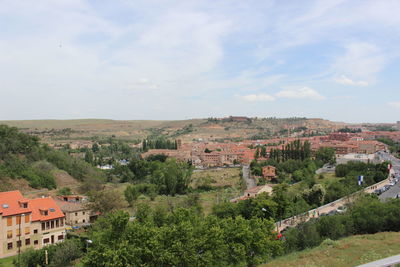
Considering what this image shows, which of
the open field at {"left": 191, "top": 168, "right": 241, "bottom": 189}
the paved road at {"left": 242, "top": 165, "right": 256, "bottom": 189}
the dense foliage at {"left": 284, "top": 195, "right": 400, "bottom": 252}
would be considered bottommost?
the open field at {"left": 191, "top": 168, "right": 241, "bottom": 189}

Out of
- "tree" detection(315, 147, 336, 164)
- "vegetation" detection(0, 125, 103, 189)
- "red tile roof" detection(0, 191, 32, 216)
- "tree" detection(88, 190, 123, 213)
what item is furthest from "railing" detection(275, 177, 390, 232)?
"vegetation" detection(0, 125, 103, 189)

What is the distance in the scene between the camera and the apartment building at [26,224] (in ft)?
90.8

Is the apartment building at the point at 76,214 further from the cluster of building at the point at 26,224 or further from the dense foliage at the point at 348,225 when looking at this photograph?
the dense foliage at the point at 348,225

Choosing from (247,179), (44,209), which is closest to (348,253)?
(44,209)

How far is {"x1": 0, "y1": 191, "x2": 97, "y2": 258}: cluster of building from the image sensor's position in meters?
27.7

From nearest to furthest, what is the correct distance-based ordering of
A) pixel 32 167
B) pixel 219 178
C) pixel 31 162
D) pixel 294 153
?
pixel 32 167 → pixel 31 162 → pixel 219 178 → pixel 294 153

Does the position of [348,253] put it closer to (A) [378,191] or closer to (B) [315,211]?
(B) [315,211]

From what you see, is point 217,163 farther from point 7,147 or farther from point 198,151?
point 7,147

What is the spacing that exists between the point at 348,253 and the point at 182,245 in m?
8.52

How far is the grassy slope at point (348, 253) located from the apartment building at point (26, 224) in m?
20.7

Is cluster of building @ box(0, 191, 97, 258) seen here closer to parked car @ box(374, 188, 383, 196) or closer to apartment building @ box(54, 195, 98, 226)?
apartment building @ box(54, 195, 98, 226)

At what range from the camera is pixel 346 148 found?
105500mm

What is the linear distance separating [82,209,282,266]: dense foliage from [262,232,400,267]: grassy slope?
5.25 feet

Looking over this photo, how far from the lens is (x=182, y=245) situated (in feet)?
58.1
